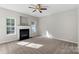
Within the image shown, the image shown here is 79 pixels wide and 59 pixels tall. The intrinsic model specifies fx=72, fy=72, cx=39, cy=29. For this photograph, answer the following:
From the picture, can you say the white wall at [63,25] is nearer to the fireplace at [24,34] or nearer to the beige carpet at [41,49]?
the beige carpet at [41,49]

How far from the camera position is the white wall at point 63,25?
17.4 feet

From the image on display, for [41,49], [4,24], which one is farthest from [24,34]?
[41,49]

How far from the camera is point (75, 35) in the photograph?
5.20 metres

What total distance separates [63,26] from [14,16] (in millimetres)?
4224

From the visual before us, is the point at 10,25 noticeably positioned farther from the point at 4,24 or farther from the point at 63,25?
the point at 63,25

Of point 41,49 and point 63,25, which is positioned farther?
point 63,25

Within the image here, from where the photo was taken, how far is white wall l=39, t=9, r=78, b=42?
5.29 metres

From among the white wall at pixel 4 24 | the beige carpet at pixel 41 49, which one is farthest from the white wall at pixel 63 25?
the white wall at pixel 4 24

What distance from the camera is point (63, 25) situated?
6.08 meters

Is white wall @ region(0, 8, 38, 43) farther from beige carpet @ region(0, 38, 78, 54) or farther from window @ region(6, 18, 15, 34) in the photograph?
beige carpet @ region(0, 38, 78, 54)

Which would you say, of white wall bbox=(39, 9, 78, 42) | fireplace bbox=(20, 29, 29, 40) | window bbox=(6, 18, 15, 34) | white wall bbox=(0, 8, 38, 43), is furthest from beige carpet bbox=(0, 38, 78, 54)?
fireplace bbox=(20, 29, 29, 40)

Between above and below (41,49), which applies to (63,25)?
above
